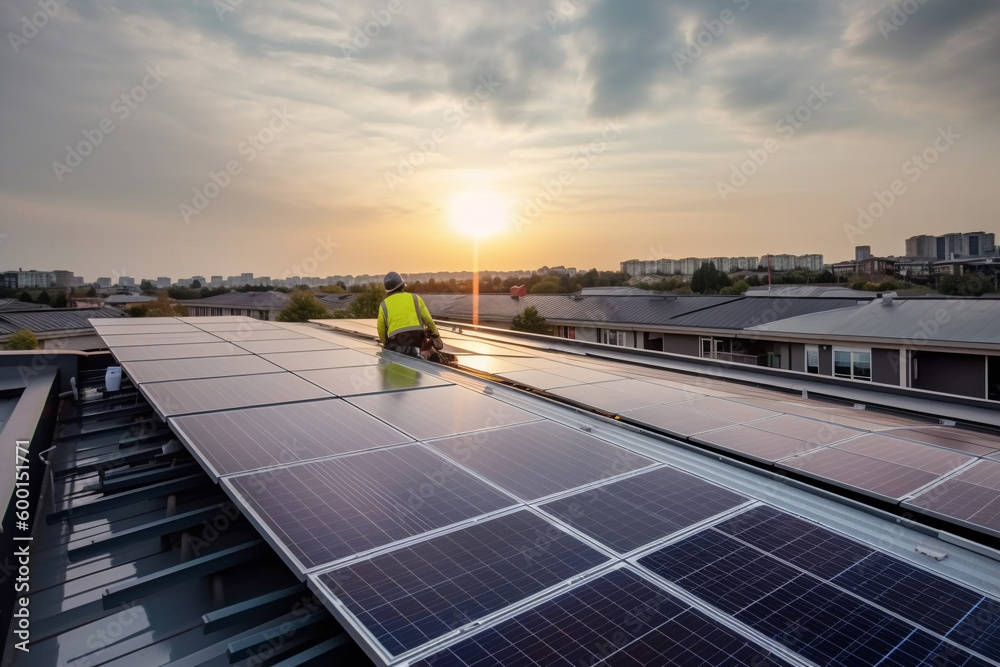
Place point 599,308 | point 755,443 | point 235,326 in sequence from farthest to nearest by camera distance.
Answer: point 599,308 → point 235,326 → point 755,443

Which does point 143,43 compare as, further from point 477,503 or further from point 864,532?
point 864,532

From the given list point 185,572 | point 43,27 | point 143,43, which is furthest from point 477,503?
point 143,43

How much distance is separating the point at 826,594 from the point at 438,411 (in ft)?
13.6

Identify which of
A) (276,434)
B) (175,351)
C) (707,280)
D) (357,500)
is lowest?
(357,500)

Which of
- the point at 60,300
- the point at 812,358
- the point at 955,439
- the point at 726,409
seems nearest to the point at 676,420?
the point at 726,409

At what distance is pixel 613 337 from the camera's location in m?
34.4

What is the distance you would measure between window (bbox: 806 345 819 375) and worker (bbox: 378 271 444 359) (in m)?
20.1

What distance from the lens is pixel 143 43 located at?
13.9 m

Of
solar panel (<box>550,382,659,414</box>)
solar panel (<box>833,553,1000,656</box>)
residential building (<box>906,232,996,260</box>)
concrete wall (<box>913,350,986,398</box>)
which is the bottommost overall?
concrete wall (<box>913,350,986,398</box>)

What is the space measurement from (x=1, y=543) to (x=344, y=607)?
3.36 m

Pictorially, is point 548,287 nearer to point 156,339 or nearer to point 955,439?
point 156,339

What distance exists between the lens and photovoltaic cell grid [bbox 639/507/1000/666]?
94.1 inches

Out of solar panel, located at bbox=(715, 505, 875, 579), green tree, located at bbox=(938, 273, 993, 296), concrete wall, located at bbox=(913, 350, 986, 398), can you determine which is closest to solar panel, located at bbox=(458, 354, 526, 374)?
solar panel, located at bbox=(715, 505, 875, 579)

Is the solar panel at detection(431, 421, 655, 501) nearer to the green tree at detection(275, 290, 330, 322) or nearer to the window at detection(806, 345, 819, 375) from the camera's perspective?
the window at detection(806, 345, 819, 375)
